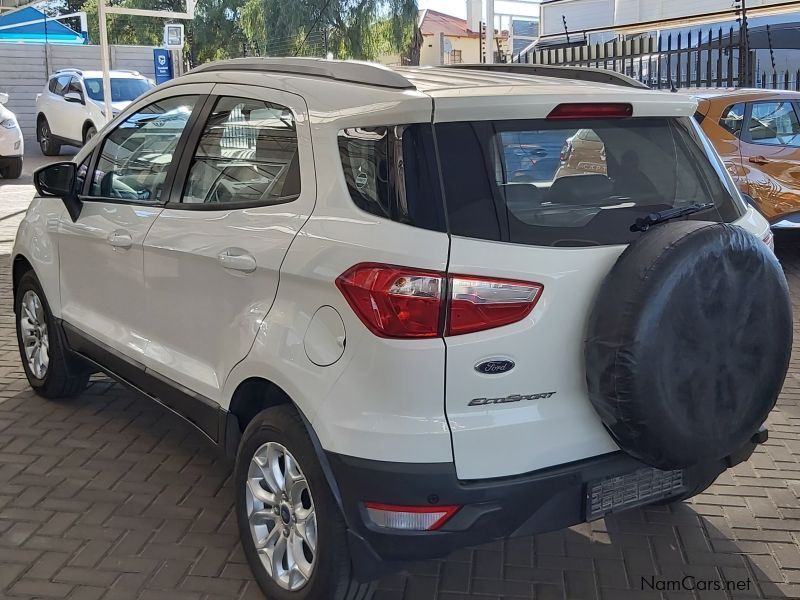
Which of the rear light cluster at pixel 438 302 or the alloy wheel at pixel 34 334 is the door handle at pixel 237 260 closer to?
the rear light cluster at pixel 438 302

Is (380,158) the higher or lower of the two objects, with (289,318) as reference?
higher

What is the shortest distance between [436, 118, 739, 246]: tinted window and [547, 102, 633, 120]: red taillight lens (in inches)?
2.0

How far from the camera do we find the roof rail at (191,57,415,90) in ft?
9.66

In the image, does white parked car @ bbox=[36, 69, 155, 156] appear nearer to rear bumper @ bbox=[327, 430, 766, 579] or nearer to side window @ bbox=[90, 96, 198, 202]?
side window @ bbox=[90, 96, 198, 202]

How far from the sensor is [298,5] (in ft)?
115

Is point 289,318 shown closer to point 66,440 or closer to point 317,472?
point 317,472

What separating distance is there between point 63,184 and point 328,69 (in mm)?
1907

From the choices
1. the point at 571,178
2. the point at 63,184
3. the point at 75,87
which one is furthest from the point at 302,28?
the point at 571,178

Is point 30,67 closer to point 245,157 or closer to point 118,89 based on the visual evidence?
point 118,89

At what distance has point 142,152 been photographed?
4180 millimetres

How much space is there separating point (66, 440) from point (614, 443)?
3.00 meters

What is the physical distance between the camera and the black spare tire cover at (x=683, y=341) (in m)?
2.61

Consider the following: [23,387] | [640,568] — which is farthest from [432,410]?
[23,387]

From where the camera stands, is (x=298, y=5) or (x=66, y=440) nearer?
(x=66, y=440)
